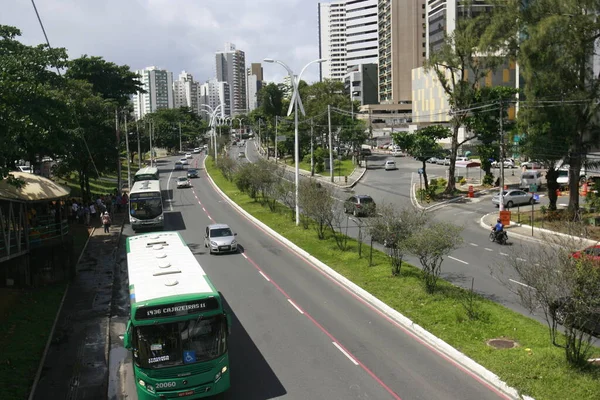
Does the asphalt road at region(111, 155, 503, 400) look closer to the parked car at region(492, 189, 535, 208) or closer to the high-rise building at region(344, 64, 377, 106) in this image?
the parked car at region(492, 189, 535, 208)

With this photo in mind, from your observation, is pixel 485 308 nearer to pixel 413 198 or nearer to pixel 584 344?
pixel 584 344

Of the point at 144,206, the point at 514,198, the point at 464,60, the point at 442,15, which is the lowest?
the point at 514,198

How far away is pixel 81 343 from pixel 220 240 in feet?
41.4

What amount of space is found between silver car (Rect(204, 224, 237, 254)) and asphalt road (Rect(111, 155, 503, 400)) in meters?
3.07

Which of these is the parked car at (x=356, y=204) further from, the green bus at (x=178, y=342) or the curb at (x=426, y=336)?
the green bus at (x=178, y=342)

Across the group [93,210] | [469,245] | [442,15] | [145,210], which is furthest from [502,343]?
[442,15]

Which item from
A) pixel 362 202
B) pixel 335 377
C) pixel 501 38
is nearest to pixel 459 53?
pixel 501 38

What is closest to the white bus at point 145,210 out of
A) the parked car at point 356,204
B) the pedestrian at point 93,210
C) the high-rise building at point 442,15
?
the pedestrian at point 93,210

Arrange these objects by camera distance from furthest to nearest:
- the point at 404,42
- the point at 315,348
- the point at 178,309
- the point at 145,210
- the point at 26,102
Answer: the point at 404,42 → the point at 145,210 → the point at 26,102 → the point at 315,348 → the point at 178,309

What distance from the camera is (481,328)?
15.8 m

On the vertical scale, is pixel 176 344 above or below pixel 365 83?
below

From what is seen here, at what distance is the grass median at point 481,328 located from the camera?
12.0 meters

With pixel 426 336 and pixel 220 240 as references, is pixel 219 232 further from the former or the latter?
pixel 426 336

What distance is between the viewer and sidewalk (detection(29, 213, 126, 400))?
13.7 meters
